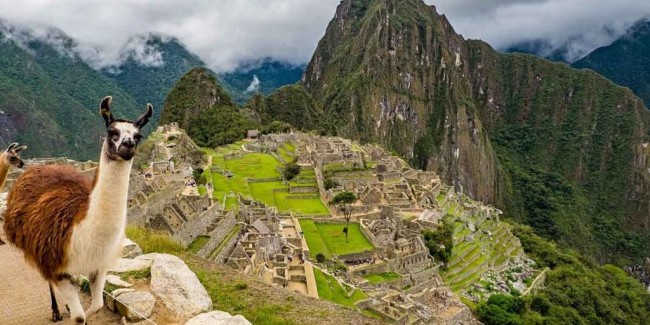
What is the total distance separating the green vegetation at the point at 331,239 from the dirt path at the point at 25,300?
1613cm

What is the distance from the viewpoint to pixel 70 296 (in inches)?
161

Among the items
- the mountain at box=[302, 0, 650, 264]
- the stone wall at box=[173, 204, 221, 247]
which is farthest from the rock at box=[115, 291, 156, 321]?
the mountain at box=[302, 0, 650, 264]

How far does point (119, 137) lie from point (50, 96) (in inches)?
1859

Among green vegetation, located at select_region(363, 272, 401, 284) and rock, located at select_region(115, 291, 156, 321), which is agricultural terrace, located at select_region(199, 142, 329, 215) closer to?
green vegetation, located at select_region(363, 272, 401, 284)

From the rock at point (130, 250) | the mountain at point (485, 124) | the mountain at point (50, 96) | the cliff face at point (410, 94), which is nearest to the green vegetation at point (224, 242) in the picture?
the rock at point (130, 250)

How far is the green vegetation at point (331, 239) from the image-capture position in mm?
22750

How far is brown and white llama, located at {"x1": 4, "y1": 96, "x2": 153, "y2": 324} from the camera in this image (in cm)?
364

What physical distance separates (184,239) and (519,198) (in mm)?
111684

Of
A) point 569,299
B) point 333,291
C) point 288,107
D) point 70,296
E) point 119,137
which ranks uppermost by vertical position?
point 288,107

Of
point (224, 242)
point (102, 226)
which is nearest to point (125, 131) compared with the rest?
point (102, 226)

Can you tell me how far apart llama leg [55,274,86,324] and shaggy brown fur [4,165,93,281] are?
0.07m

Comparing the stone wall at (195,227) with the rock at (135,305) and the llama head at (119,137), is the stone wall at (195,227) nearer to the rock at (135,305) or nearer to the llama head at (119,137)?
the rock at (135,305)

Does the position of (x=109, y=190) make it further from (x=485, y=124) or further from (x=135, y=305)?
(x=485, y=124)

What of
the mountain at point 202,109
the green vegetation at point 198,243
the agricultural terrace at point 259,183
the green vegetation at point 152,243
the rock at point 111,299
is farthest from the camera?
the mountain at point 202,109
